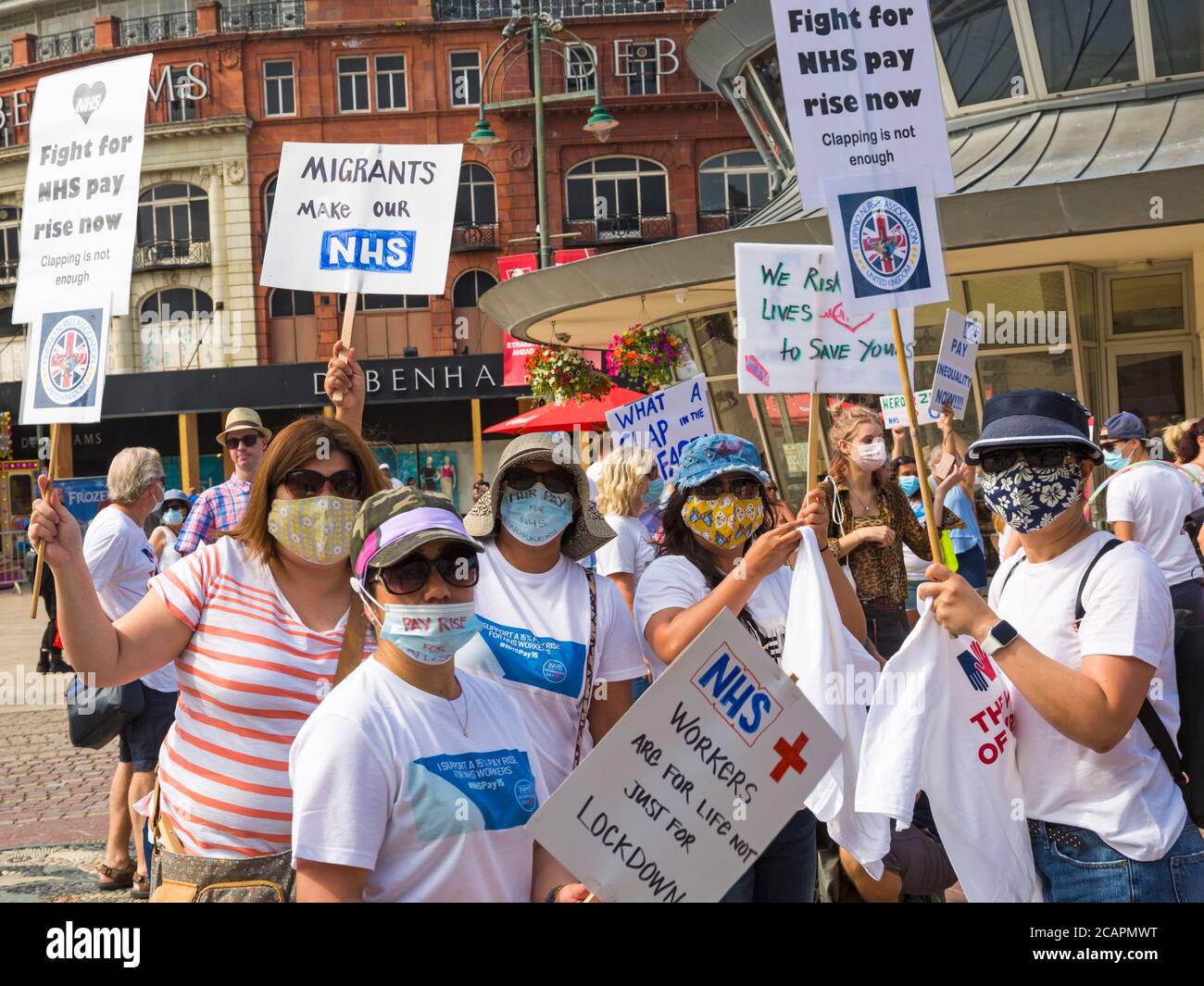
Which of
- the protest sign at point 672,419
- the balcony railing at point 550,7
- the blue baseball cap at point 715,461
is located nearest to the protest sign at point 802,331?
the protest sign at point 672,419

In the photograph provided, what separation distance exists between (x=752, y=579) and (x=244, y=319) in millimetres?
41597

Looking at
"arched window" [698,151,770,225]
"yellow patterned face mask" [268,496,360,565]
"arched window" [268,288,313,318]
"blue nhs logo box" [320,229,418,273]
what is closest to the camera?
"yellow patterned face mask" [268,496,360,565]

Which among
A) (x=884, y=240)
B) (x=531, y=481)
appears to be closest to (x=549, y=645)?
(x=531, y=481)

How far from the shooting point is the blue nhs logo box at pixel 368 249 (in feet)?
19.3

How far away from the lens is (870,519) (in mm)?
7215

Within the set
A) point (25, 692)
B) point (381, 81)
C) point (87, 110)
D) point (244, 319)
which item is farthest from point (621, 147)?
point (87, 110)

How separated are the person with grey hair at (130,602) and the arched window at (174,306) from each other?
3902 centimetres

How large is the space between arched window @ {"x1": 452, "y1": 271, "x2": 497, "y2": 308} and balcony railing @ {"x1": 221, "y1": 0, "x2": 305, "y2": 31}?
1008 cm

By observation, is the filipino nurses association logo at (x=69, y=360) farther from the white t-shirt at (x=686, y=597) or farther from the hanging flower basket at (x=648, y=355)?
the hanging flower basket at (x=648, y=355)

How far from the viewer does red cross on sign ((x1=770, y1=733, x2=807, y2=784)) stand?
2.89 m

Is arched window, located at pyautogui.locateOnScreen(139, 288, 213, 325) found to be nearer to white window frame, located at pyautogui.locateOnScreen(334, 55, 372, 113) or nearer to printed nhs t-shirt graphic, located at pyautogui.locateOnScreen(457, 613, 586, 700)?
white window frame, located at pyautogui.locateOnScreen(334, 55, 372, 113)

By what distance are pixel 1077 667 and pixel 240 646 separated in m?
2.06

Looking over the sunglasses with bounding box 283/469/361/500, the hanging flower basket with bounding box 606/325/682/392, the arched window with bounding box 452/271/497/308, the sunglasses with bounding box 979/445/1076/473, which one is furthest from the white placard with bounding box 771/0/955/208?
the arched window with bounding box 452/271/497/308

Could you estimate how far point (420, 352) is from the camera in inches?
1710
